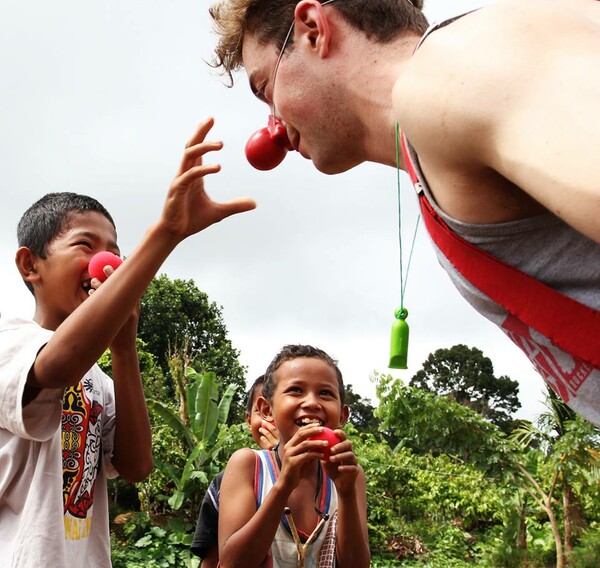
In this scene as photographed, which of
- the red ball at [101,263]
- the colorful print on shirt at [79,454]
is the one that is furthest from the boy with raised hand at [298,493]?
the red ball at [101,263]

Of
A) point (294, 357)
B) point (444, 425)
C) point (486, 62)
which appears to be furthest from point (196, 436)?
point (486, 62)

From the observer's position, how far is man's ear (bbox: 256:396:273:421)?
3.23 metres

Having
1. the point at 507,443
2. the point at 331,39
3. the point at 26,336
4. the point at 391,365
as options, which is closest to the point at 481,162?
the point at 331,39

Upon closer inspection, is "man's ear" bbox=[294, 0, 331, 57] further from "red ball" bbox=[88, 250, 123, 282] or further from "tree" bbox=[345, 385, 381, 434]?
"tree" bbox=[345, 385, 381, 434]

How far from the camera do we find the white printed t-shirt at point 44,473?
200 cm

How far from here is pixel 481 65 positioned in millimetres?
886

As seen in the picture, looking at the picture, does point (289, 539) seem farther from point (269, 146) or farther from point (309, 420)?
point (269, 146)

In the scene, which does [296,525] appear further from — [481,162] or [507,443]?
[507,443]

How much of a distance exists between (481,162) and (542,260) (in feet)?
0.69

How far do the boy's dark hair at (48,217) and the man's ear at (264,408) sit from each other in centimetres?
112

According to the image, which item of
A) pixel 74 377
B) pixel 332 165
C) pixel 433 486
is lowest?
pixel 74 377

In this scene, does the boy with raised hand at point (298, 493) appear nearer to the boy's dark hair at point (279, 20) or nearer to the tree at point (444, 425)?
the boy's dark hair at point (279, 20)

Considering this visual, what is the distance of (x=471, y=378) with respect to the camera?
142ft

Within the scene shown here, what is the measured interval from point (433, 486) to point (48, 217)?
1065 cm
